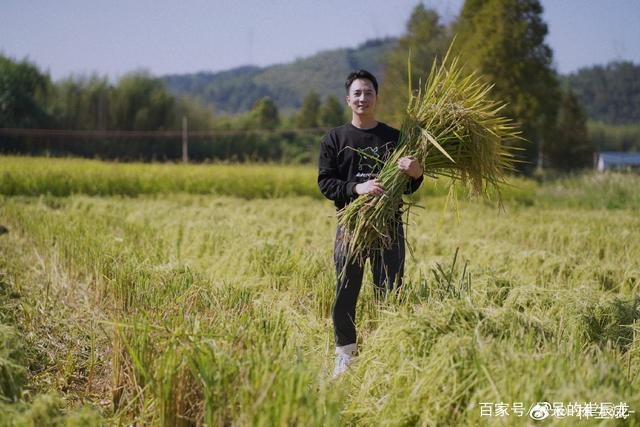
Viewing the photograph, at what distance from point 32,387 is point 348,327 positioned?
1522mm

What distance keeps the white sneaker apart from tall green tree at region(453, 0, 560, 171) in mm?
17410

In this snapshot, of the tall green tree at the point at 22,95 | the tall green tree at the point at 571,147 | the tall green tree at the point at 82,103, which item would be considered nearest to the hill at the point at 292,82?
the tall green tree at the point at 571,147

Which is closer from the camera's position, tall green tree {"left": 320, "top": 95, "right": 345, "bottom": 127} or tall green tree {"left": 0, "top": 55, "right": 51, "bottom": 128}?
tall green tree {"left": 0, "top": 55, "right": 51, "bottom": 128}

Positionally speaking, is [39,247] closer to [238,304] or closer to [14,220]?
[14,220]

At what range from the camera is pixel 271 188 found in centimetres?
1287

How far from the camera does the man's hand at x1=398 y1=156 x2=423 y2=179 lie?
2.84 m

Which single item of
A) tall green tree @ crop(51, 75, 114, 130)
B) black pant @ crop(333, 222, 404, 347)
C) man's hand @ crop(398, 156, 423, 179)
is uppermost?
tall green tree @ crop(51, 75, 114, 130)

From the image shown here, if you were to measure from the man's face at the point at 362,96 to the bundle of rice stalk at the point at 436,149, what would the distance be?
272 mm

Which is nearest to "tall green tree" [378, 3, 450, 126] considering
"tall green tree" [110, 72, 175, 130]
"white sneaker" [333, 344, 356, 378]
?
"tall green tree" [110, 72, 175, 130]

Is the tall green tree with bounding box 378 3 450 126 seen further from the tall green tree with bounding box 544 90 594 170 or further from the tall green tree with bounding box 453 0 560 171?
the tall green tree with bounding box 544 90 594 170

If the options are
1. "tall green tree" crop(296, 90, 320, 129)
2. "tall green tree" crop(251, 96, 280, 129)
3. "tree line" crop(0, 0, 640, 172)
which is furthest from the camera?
"tall green tree" crop(296, 90, 320, 129)

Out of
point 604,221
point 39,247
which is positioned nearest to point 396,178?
point 39,247

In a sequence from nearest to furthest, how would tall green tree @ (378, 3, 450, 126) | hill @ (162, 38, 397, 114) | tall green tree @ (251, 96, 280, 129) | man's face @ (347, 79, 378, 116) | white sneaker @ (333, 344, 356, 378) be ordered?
white sneaker @ (333, 344, 356, 378) < man's face @ (347, 79, 378, 116) < tall green tree @ (378, 3, 450, 126) < tall green tree @ (251, 96, 280, 129) < hill @ (162, 38, 397, 114)

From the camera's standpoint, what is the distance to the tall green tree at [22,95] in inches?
728
